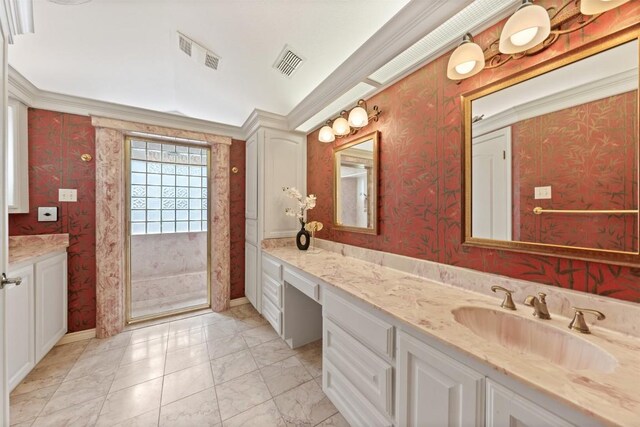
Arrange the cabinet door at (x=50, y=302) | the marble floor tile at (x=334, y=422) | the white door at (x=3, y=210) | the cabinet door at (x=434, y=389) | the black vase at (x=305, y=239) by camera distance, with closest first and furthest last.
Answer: the cabinet door at (x=434, y=389) < the white door at (x=3, y=210) < the marble floor tile at (x=334, y=422) < the cabinet door at (x=50, y=302) < the black vase at (x=305, y=239)

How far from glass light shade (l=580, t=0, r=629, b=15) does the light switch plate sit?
375 centimetres

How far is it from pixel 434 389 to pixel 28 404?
247 cm

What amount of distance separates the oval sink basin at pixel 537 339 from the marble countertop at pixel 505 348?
24mm

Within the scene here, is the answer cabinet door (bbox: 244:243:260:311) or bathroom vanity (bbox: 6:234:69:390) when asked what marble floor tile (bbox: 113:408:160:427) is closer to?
bathroom vanity (bbox: 6:234:69:390)

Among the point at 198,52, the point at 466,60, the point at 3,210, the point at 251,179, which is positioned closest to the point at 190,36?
the point at 198,52

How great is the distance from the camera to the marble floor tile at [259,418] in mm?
1362

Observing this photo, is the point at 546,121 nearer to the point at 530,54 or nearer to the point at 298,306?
the point at 530,54

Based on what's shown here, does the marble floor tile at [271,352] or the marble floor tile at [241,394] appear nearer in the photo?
the marble floor tile at [241,394]

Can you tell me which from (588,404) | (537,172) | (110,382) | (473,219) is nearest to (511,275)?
(473,219)

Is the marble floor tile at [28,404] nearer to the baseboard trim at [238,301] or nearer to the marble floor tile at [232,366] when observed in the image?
the marble floor tile at [232,366]

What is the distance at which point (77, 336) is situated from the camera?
2227 mm

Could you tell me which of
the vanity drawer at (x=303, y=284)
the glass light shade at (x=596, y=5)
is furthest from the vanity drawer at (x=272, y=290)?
the glass light shade at (x=596, y=5)

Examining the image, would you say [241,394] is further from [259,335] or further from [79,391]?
[79,391]

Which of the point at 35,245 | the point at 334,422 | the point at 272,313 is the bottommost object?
the point at 334,422
